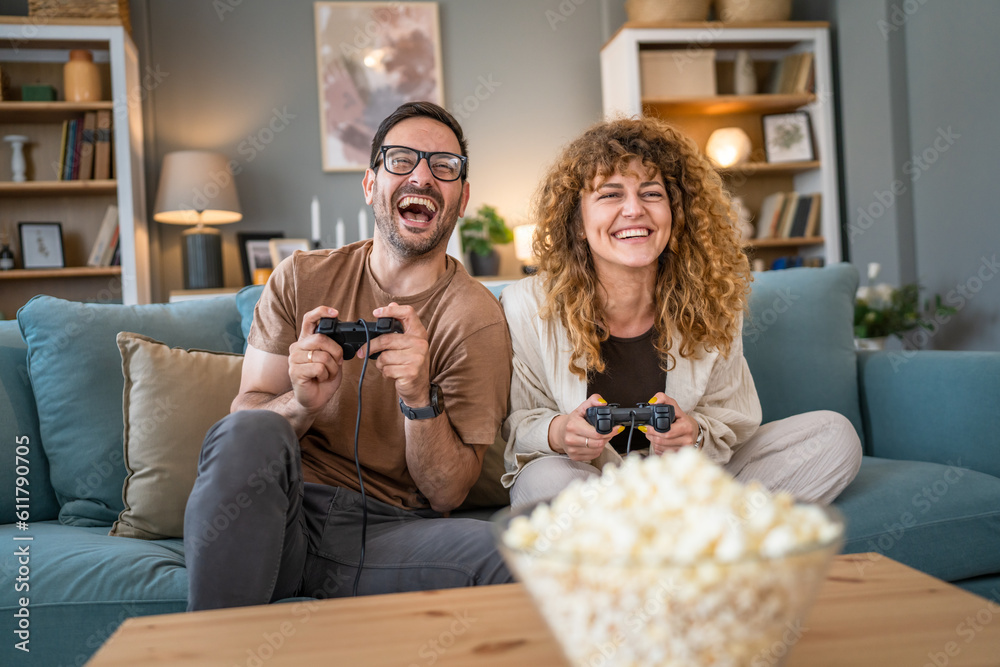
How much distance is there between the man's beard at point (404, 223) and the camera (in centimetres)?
147

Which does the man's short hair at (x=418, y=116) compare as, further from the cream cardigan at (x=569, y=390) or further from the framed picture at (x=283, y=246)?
the framed picture at (x=283, y=246)

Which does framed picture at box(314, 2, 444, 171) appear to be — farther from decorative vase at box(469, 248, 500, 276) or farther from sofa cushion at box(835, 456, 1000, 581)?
sofa cushion at box(835, 456, 1000, 581)

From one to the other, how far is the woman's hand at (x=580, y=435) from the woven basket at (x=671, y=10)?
2814mm

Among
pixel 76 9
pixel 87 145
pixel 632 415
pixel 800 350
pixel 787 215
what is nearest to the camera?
pixel 632 415

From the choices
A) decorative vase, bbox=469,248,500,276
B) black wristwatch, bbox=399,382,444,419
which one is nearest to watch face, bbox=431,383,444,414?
black wristwatch, bbox=399,382,444,419

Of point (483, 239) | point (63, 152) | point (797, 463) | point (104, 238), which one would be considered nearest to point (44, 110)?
point (63, 152)

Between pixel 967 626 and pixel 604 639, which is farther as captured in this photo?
pixel 967 626

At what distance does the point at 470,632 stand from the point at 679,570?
13.3 inches

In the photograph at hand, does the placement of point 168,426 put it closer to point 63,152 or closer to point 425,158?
point 425,158

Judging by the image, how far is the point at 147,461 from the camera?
57.0 inches

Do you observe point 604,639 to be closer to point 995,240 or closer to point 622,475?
point 622,475

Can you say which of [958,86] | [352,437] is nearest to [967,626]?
[352,437]

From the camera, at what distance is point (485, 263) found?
3709 mm

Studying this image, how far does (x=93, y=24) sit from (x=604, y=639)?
11.9 ft
